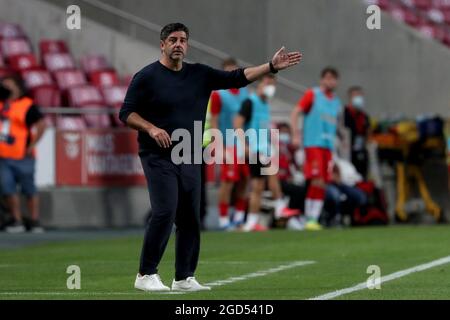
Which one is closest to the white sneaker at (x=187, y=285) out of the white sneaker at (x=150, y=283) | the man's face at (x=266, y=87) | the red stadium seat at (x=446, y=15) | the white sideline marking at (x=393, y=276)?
the white sneaker at (x=150, y=283)

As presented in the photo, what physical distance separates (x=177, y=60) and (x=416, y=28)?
20.5 metres

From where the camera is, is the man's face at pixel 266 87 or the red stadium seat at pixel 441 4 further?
the red stadium seat at pixel 441 4

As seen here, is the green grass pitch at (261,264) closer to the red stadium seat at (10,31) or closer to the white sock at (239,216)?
the white sock at (239,216)

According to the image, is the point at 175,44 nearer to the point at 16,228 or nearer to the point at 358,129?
the point at 16,228

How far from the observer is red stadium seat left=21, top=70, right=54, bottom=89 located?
2523 cm

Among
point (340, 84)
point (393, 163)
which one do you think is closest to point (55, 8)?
point (340, 84)

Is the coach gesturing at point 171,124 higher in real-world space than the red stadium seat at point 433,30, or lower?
lower

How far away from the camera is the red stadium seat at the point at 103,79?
85.6 ft

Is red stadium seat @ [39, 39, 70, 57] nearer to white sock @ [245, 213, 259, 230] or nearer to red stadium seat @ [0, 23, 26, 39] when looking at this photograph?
red stadium seat @ [0, 23, 26, 39]

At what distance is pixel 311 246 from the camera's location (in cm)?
1725

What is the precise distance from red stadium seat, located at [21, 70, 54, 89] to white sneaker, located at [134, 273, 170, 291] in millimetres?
13907

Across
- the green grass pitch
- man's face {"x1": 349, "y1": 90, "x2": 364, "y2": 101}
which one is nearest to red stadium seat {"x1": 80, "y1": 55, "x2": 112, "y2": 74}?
man's face {"x1": 349, "y1": 90, "x2": 364, "y2": 101}

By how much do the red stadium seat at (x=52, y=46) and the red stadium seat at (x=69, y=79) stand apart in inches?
37.4
